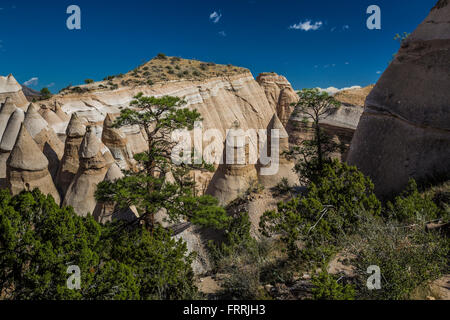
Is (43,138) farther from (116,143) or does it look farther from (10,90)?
(10,90)

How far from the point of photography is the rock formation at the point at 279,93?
3148 centimetres

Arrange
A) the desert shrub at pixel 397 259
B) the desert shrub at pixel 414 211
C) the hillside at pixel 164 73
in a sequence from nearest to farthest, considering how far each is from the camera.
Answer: the desert shrub at pixel 397 259 → the desert shrub at pixel 414 211 → the hillside at pixel 164 73

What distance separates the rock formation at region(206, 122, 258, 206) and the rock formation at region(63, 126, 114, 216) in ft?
16.3

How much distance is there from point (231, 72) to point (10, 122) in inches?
927

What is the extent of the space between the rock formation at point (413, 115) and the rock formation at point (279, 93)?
79.8 ft

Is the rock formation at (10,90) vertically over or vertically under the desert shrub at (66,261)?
over

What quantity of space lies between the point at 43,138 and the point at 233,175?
9.09 metres

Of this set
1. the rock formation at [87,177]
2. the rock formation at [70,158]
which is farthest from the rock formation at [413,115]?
the rock formation at [70,158]

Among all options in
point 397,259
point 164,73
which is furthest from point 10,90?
point 397,259

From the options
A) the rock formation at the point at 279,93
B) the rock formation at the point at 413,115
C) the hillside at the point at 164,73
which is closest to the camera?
the rock formation at the point at 413,115

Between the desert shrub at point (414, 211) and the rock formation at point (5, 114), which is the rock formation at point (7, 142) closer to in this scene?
the rock formation at point (5, 114)

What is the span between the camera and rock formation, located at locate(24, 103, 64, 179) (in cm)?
1129
